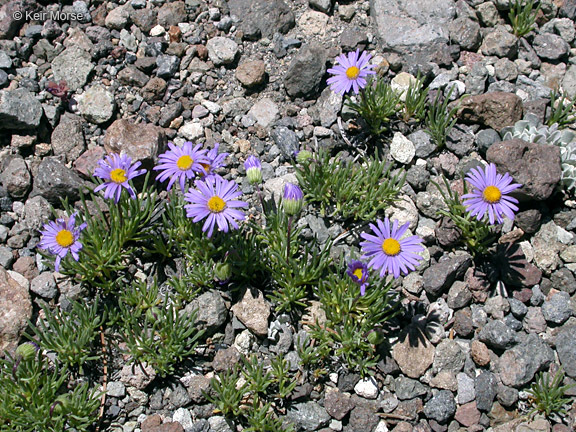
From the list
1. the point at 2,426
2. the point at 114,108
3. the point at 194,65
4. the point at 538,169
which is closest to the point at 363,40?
the point at 194,65

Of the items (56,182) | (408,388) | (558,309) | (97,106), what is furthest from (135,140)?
(558,309)

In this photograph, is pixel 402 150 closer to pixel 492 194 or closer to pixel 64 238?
pixel 492 194

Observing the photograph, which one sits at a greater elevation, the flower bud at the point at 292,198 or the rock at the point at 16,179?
the rock at the point at 16,179

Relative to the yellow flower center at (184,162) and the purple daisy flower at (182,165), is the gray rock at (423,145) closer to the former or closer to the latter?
the purple daisy flower at (182,165)

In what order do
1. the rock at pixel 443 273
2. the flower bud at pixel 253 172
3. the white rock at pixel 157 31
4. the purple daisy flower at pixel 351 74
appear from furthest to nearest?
the white rock at pixel 157 31 < the purple daisy flower at pixel 351 74 < the rock at pixel 443 273 < the flower bud at pixel 253 172

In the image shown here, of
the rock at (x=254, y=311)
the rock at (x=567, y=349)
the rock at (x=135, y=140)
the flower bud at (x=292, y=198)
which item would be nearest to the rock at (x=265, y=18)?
the rock at (x=135, y=140)
